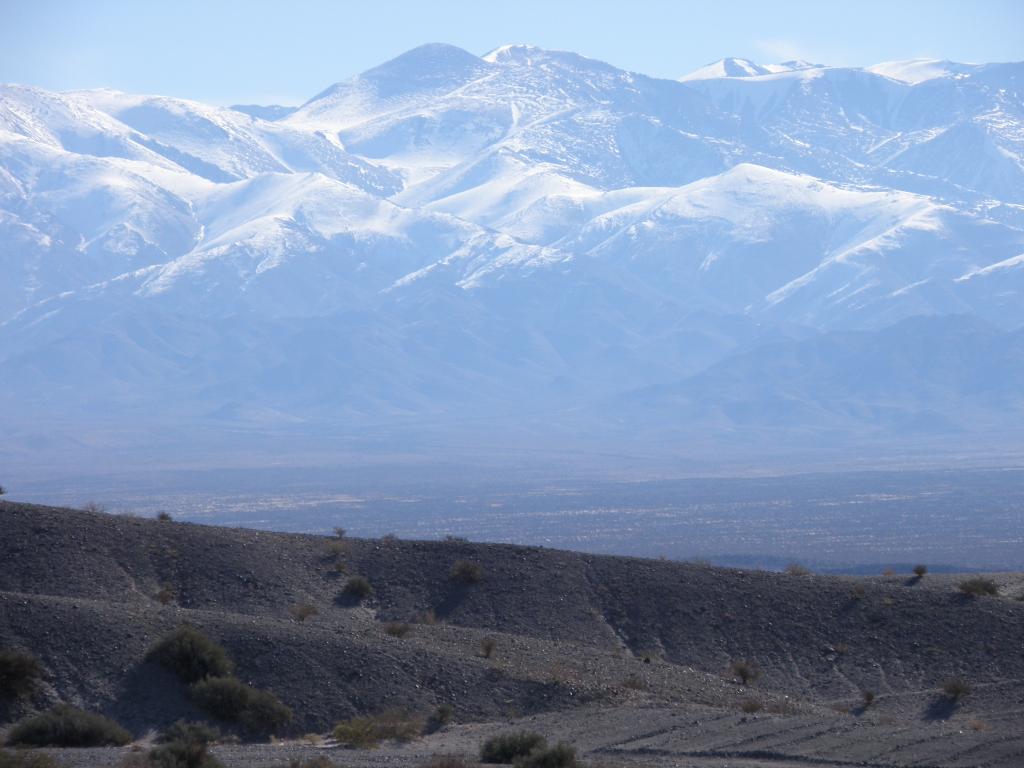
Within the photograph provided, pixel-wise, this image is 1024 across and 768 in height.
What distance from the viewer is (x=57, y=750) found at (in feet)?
68.7

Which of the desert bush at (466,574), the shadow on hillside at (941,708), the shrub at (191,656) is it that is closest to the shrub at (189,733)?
the shrub at (191,656)

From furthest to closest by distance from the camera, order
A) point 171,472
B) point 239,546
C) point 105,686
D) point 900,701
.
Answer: point 171,472 → point 239,546 → point 900,701 → point 105,686

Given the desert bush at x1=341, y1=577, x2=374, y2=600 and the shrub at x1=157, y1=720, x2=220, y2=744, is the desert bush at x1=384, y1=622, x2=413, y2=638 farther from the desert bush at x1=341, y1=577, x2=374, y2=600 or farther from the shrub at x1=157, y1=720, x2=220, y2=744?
the shrub at x1=157, y1=720, x2=220, y2=744

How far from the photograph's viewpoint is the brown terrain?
22312 mm

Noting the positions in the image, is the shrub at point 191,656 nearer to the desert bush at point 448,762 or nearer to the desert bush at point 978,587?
the desert bush at point 448,762

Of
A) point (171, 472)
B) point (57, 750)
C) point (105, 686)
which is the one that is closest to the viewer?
point (57, 750)

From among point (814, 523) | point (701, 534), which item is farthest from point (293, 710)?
point (814, 523)

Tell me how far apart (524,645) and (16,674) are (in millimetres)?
8913

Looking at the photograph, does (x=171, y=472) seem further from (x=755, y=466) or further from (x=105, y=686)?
(x=105, y=686)

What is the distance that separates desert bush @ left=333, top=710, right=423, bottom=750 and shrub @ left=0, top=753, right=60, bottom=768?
430cm

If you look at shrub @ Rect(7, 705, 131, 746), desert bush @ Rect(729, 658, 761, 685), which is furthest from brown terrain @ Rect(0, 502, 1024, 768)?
shrub @ Rect(7, 705, 131, 746)

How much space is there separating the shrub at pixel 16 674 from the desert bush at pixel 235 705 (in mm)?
2308

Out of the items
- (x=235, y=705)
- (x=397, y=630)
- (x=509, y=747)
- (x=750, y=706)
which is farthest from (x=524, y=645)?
(x=509, y=747)

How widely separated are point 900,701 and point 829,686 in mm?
2888
